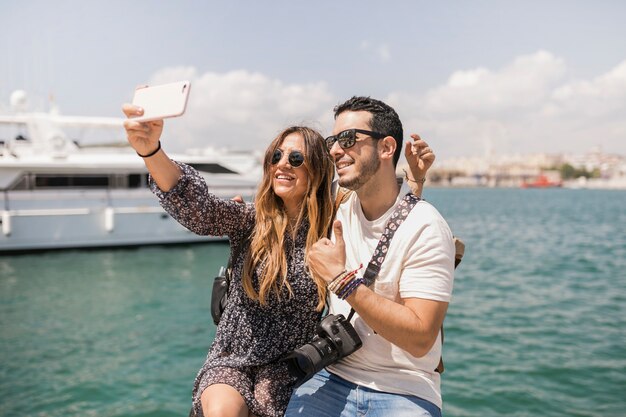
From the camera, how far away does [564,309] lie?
1192 cm

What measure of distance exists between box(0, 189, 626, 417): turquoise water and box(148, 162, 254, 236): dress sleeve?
193 inches

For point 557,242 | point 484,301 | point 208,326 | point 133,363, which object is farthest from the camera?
point 557,242

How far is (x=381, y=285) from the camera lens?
7.55 ft

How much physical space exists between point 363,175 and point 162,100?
0.95m

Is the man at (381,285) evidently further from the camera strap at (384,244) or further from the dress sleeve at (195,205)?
the dress sleeve at (195,205)

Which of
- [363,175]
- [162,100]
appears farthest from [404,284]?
[162,100]

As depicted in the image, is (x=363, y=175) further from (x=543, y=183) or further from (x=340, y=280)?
(x=543, y=183)

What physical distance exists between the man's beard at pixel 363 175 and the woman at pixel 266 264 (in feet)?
1.09

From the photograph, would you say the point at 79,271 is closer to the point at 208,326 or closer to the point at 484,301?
the point at 208,326

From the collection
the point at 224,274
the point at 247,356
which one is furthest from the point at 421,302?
the point at 224,274

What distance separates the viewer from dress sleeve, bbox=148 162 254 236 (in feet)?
7.86

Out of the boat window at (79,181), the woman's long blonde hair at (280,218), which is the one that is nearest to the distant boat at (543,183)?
the boat window at (79,181)

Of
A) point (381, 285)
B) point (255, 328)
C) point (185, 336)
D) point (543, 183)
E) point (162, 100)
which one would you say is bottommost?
point (543, 183)

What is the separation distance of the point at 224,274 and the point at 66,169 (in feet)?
63.2
